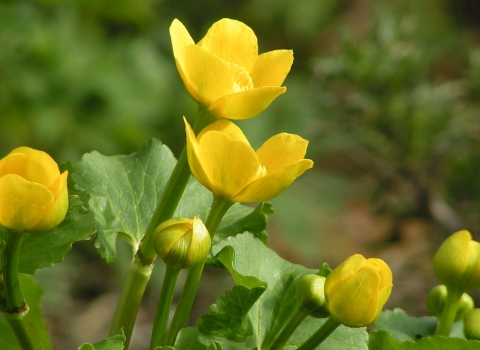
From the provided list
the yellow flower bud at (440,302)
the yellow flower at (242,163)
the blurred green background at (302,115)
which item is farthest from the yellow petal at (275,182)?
the blurred green background at (302,115)

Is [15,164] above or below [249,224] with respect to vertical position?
above

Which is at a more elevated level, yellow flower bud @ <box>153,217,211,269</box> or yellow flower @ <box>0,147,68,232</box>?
yellow flower @ <box>0,147,68,232</box>

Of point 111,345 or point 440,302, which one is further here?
point 440,302

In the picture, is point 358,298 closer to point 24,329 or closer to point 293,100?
point 24,329

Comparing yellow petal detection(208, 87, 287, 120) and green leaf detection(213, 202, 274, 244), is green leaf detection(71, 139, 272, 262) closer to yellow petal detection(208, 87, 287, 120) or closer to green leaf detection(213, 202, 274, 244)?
green leaf detection(213, 202, 274, 244)

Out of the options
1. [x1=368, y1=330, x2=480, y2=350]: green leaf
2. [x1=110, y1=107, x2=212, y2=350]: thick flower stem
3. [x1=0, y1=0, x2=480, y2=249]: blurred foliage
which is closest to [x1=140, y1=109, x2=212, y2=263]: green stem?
[x1=110, y1=107, x2=212, y2=350]: thick flower stem

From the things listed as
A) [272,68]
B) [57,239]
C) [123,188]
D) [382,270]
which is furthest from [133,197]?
[382,270]
